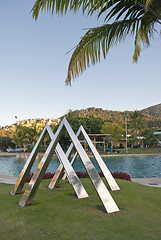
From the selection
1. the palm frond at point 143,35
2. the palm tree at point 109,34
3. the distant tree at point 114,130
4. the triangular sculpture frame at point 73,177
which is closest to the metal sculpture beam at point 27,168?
the triangular sculpture frame at point 73,177

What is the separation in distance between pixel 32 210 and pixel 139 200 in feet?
9.67

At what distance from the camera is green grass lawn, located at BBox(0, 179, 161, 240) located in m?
3.64

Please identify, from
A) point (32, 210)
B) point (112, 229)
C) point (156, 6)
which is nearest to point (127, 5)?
point (156, 6)

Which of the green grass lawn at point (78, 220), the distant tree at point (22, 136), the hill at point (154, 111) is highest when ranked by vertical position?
the green grass lawn at point (78, 220)

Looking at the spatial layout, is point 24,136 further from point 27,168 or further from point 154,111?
point 154,111

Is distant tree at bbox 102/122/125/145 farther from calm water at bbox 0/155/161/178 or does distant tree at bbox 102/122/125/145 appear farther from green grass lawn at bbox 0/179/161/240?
green grass lawn at bbox 0/179/161/240

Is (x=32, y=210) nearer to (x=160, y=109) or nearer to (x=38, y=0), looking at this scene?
(x=38, y=0)

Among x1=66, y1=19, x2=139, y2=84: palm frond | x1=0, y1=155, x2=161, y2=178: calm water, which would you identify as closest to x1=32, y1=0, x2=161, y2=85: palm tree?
x1=66, y1=19, x2=139, y2=84: palm frond

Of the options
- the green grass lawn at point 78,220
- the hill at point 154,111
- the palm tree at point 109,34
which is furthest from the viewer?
the hill at point 154,111

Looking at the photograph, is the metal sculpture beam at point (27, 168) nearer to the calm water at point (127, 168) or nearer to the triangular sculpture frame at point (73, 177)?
the triangular sculpture frame at point (73, 177)

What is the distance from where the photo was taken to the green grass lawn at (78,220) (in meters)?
3.64

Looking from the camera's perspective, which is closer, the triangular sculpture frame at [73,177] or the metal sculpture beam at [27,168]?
the triangular sculpture frame at [73,177]

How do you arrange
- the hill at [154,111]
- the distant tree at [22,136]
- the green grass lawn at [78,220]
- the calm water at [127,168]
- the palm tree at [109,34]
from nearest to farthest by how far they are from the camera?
the green grass lawn at [78,220]
the palm tree at [109,34]
the calm water at [127,168]
the distant tree at [22,136]
the hill at [154,111]

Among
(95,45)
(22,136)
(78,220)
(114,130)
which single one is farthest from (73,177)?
(22,136)
